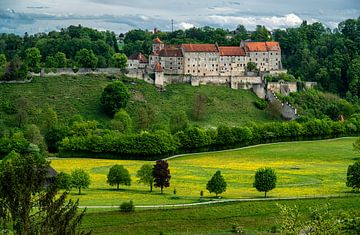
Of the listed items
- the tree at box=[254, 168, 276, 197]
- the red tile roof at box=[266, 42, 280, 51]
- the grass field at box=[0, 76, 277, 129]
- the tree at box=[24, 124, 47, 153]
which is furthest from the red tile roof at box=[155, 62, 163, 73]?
the tree at box=[254, 168, 276, 197]

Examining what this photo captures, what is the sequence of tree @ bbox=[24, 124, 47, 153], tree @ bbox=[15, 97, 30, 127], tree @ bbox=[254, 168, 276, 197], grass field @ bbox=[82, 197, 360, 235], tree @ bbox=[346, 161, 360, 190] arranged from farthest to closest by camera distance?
tree @ bbox=[15, 97, 30, 127] < tree @ bbox=[24, 124, 47, 153] < tree @ bbox=[346, 161, 360, 190] < tree @ bbox=[254, 168, 276, 197] < grass field @ bbox=[82, 197, 360, 235]

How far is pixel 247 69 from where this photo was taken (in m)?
132

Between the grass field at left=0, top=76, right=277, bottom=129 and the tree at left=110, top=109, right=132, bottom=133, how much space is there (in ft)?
9.47

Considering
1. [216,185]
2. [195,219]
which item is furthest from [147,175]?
[195,219]

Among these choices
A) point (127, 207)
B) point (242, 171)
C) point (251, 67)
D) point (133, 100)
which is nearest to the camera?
point (127, 207)

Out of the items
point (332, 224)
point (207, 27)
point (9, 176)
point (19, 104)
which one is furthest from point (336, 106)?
point (9, 176)

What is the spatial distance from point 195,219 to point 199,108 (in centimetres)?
5943

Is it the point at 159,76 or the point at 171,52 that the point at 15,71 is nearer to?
the point at 159,76

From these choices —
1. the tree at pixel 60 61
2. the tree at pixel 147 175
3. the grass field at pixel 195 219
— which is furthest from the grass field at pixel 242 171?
the tree at pixel 60 61

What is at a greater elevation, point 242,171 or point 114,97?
point 114,97

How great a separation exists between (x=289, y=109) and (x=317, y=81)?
22.9 meters

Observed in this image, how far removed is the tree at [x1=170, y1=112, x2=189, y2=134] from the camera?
99.0m

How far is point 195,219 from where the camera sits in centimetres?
5188

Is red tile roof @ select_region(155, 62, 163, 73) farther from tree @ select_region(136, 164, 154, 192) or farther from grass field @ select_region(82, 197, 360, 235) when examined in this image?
grass field @ select_region(82, 197, 360, 235)
